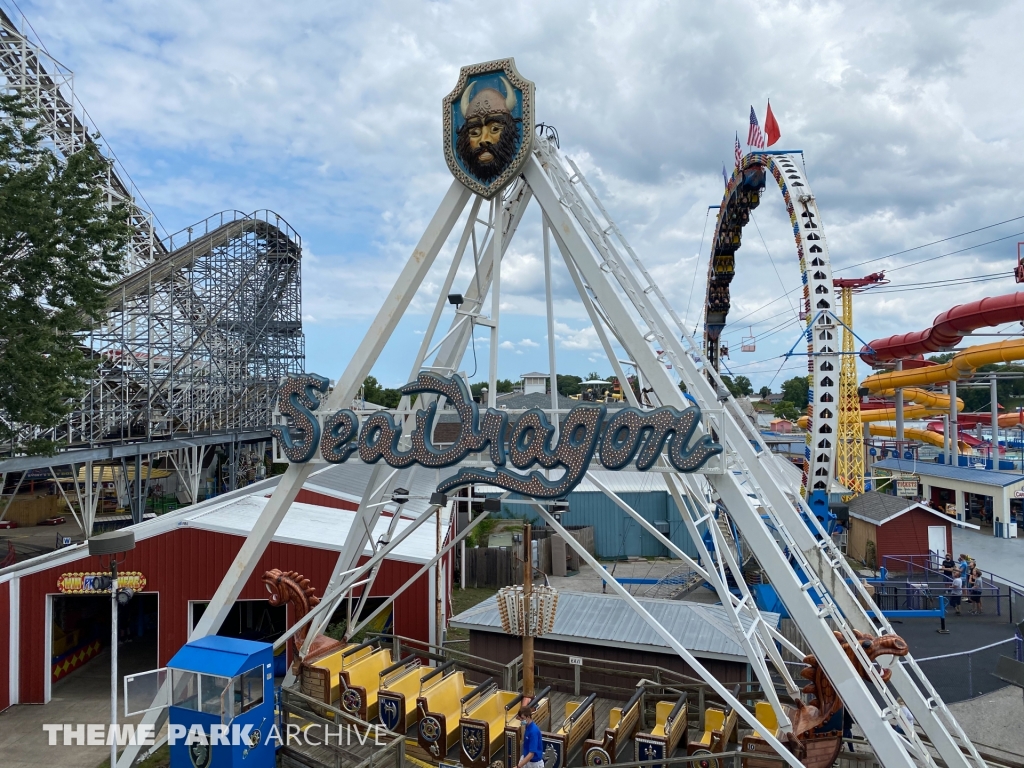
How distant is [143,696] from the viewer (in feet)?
41.7

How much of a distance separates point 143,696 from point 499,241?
10.6 meters

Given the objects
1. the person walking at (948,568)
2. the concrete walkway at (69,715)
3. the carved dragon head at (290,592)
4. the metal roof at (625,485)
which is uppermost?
the carved dragon head at (290,592)

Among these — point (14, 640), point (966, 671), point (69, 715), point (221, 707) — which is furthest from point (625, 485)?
point (221, 707)

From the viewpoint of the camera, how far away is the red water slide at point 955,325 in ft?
97.5

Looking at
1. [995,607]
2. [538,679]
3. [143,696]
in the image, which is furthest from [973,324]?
[143,696]

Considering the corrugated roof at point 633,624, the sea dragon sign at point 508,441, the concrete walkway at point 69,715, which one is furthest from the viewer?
the corrugated roof at point 633,624

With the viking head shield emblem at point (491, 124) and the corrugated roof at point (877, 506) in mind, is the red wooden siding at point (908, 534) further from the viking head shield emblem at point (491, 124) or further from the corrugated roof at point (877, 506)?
the viking head shield emblem at point (491, 124)

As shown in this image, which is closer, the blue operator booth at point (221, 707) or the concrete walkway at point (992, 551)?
the blue operator booth at point (221, 707)

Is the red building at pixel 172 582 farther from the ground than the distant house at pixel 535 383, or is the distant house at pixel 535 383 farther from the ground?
the distant house at pixel 535 383

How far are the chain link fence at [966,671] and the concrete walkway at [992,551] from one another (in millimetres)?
7647

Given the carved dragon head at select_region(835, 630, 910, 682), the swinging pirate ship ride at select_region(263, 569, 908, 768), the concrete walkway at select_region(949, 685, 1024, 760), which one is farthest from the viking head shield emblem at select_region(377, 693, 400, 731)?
the concrete walkway at select_region(949, 685, 1024, 760)

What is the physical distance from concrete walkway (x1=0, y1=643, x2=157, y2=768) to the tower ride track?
60.1 ft

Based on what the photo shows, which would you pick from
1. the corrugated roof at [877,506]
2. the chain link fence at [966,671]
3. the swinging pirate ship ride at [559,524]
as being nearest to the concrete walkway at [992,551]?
the corrugated roof at [877,506]

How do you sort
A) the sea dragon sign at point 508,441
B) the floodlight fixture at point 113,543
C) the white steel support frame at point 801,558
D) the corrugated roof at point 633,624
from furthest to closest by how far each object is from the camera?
the corrugated roof at point 633,624
the floodlight fixture at point 113,543
the sea dragon sign at point 508,441
the white steel support frame at point 801,558
